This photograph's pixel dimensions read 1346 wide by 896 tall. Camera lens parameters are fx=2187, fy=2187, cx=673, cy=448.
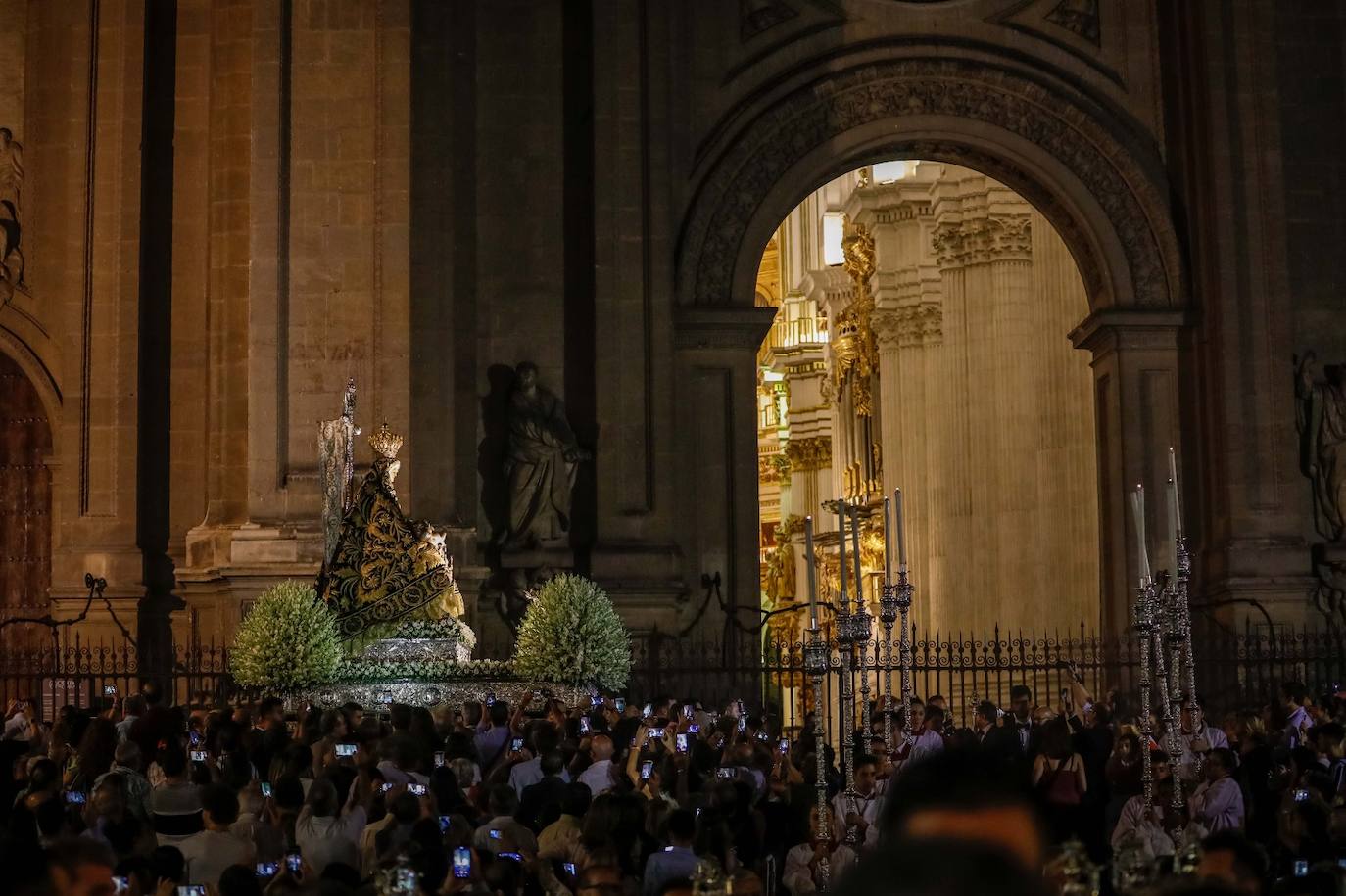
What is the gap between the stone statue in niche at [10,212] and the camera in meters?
27.9

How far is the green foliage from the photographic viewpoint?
2139 centimetres

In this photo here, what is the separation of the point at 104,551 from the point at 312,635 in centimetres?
736

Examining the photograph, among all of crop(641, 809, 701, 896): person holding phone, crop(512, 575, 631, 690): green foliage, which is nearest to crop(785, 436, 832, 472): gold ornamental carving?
crop(512, 575, 631, 690): green foliage

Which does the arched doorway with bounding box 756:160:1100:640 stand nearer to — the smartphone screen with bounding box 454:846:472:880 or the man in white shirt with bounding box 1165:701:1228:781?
the man in white shirt with bounding box 1165:701:1228:781

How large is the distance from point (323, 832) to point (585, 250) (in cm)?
1656

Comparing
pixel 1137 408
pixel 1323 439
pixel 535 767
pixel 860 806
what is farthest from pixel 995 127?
pixel 860 806

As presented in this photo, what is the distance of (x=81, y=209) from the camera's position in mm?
27344

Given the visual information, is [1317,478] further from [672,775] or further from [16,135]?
[16,135]

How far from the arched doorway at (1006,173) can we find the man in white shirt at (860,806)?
13127 millimetres

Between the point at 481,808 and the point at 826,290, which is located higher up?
the point at 826,290

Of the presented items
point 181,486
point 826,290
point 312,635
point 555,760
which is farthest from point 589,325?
point 826,290

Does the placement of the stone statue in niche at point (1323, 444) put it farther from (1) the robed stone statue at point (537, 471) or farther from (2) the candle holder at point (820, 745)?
(2) the candle holder at point (820, 745)

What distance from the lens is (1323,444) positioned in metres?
27.0

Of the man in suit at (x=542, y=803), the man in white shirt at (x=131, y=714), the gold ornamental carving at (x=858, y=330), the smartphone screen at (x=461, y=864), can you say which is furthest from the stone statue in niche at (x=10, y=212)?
the smartphone screen at (x=461, y=864)
